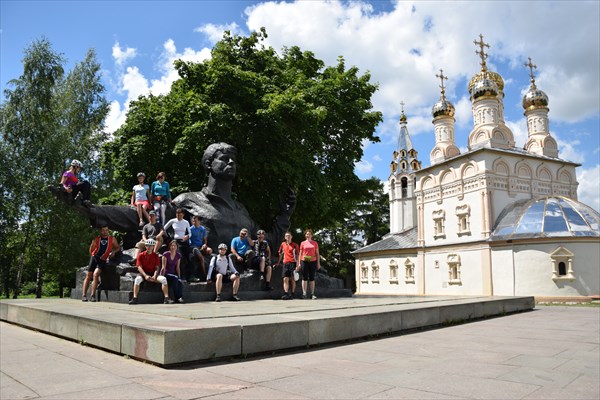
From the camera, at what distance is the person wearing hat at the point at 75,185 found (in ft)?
33.3

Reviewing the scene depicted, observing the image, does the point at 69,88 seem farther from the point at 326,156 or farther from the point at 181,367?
the point at 181,367

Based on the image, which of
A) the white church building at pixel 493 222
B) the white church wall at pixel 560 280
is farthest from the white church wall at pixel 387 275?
the white church wall at pixel 560 280

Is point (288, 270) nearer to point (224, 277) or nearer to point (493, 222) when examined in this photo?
point (224, 277)

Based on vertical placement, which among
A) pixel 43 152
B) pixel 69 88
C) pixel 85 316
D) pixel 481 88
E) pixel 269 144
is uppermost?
pixel 481 88

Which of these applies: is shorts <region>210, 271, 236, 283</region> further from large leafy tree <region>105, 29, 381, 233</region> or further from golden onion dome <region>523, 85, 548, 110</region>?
golden onion dome <region>523, 85, 548, 110</region>

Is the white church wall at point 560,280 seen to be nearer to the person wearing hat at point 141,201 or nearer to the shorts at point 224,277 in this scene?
the shorts at point 224,277

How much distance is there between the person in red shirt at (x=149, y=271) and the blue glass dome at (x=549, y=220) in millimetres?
29331

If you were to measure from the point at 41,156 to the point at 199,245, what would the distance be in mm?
21454

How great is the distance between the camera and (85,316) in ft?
20.7

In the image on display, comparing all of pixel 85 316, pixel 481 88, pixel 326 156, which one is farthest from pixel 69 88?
pixel 481 88

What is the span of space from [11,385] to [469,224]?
38384 mm

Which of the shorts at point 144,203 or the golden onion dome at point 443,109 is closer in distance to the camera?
the shorts at point 144,203

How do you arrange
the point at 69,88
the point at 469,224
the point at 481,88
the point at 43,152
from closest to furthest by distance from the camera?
the point at 43,152
the point at 69,88
the point at 469,224
the point at 481,88

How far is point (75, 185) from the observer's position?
10.3 meters
